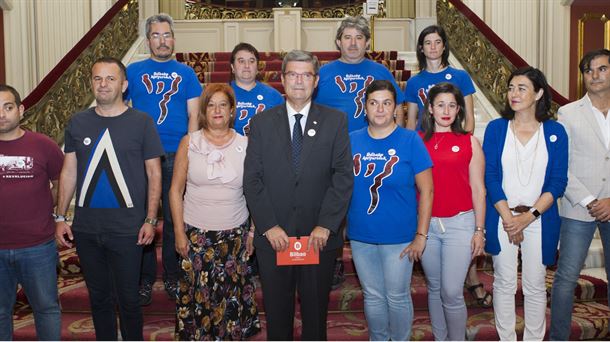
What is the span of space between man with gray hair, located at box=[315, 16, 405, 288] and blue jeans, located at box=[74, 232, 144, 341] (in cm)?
134

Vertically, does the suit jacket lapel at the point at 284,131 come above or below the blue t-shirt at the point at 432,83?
below

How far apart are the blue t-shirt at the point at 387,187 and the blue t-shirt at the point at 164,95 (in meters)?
1.38

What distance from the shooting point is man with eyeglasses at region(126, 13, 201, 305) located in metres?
4.09

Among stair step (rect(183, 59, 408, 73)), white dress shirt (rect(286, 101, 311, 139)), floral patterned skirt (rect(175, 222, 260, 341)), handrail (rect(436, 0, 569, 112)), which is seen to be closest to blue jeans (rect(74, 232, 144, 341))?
floral patterned skirt (rect(175, 222, 260, 341))

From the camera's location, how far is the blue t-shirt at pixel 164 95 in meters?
4.09

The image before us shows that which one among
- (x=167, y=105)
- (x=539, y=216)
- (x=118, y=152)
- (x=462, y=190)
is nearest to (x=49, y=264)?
(x=118, y=152)

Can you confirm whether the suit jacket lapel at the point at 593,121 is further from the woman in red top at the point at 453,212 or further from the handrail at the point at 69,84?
the handrail at the point at 69,84

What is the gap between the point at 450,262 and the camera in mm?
3309

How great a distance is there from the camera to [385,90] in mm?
3254

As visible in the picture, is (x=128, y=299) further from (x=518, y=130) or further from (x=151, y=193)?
(x=518, y=130)

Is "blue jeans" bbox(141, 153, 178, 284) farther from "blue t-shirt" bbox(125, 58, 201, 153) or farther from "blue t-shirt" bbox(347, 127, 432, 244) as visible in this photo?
"blue t-shirt" bbox(347, 127, 432, 244)

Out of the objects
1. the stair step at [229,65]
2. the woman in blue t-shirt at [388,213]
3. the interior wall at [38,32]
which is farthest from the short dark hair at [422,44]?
the interior wall at [38,32]

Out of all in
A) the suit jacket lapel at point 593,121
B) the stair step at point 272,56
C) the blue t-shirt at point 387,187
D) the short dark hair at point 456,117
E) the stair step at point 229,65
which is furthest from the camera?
the stair step at point 272,56

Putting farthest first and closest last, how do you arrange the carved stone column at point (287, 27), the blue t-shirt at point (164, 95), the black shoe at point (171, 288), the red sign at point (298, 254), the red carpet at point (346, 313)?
the carved stone column at point (287, 27) → the black shoe at point (171, 288) → the blue t-shirt at point (164, 95) → the red carpet at point (346, 313) → the red sign at point (298, 254)
